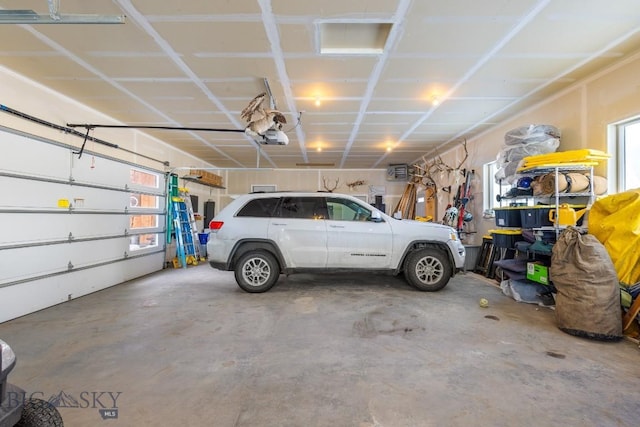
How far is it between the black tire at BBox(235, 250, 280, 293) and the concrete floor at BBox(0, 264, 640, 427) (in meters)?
0.51

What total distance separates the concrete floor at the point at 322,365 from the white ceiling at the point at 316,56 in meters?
3.07

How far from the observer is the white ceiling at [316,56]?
2568 mm

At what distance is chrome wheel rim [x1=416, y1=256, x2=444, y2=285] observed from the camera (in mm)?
4574

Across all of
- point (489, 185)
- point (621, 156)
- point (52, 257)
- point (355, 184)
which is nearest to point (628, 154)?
point (621, 156)

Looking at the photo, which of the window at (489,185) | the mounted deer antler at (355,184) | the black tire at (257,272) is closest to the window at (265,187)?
the mounted deer antler at (355,184)

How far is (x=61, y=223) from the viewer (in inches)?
162

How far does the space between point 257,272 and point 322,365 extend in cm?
247

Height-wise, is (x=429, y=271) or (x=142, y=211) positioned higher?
(x=142, y=211)

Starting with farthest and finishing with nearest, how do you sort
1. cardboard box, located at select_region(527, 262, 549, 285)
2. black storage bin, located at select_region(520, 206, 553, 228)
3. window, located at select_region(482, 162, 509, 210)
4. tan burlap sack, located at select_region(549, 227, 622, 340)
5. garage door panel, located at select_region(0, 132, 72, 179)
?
window, located at select_region(482, 162, 509, 210)
black storage bin, located at select_region(520, 206, 553, 228)
cardboard box, located at select_region(527, 262, 549, 285)
garage door panel, located at select_region(0, 132, 72, 179)
tan burlap sack, located at select_region(549, 227, 622, 340)

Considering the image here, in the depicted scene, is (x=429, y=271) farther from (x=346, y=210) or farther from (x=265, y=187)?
(x=265, y=187)

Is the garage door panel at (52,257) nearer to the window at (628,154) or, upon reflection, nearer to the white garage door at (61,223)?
the white garage door at (61,223)

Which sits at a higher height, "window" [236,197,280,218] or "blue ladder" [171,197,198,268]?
"window" [236,197,280,218]

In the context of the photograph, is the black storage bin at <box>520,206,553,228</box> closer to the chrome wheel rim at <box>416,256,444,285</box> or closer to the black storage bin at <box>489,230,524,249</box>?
the black storage bin at <box>489,230,524,249</box>

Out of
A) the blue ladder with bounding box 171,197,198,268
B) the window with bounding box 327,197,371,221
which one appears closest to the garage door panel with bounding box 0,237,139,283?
the blue ladder with bounding box 171,197,198,268
